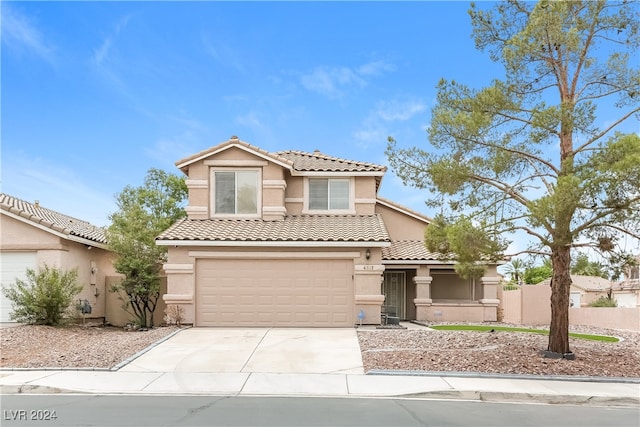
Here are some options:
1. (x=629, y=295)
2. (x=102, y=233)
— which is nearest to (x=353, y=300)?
(x=102, y=233)

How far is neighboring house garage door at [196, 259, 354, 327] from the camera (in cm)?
1850

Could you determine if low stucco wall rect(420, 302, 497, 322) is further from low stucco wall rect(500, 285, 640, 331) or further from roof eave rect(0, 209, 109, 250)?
roof eave rect(0, 209, 109, 250)

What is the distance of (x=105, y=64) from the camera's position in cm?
1894

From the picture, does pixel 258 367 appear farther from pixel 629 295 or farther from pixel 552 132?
pixel 629 295

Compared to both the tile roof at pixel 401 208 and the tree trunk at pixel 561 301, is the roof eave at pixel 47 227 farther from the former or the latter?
the tree trunk at pixel 561 301

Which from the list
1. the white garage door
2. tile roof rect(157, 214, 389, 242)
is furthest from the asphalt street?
the white garage door

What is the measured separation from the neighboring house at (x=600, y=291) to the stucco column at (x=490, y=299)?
3023 cm

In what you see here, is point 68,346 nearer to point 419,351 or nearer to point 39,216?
point 39,216

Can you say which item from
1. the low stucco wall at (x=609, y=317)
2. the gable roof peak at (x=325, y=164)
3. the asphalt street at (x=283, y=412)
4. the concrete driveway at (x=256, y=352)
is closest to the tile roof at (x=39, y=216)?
the concrete driveway at (x=256, y=352)

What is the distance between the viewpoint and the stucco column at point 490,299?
2214 cm

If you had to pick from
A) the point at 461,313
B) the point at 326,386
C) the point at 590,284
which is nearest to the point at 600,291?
the point at 590,284

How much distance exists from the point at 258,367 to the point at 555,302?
6890 mm

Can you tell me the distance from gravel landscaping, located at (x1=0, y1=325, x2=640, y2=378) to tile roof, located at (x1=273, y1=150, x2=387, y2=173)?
7024mm

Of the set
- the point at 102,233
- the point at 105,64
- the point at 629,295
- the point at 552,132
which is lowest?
the point at 629,295
